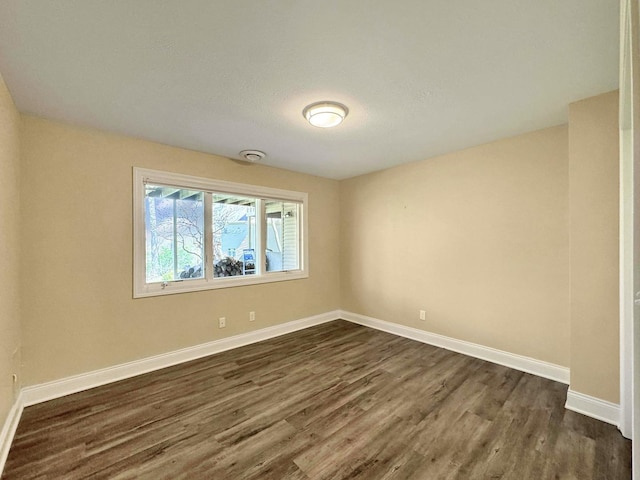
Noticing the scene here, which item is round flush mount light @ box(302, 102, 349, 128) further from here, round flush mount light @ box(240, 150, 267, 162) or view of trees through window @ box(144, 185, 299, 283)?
view of trees through window @ box(144, 185, 299, 283)

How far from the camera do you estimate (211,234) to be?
3.44 m

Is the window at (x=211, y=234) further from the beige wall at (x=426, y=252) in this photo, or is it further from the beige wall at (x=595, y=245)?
the beige wall at (x=595, y=245)

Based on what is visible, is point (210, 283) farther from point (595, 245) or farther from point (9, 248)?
point (595, 245)

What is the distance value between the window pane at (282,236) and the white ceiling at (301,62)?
5.16 ft

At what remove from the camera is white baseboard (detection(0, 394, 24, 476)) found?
1.72 m

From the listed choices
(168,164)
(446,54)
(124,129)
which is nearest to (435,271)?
(446,54)

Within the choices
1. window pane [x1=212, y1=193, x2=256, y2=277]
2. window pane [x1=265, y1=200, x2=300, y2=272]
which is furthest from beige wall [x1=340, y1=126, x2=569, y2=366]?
window pane [x1=212, y1=193, x2=256, y2=277]

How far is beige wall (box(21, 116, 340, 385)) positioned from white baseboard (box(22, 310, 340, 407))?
0.06m

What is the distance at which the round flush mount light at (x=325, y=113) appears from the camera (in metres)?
2.20

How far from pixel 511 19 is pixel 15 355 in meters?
3.91

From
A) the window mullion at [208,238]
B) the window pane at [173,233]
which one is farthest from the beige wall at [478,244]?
the window pane at [173,233]

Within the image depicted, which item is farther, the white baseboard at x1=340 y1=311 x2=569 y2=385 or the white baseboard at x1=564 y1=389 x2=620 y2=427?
the white baseboard at x1=340 y1=311 x2=569 y2=385

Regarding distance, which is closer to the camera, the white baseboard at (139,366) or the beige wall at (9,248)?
the beige wall at (9,248)

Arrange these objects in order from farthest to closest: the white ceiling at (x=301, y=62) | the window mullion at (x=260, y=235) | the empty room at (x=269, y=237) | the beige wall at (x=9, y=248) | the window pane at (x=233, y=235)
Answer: the window mullion at (x=260, y=235)
the window pane at (x=233, y=235)
the beige wall at (x=9, y=248)
the empty room at (x=269, y=237)
the white ceiling at (x=301, y=62)
